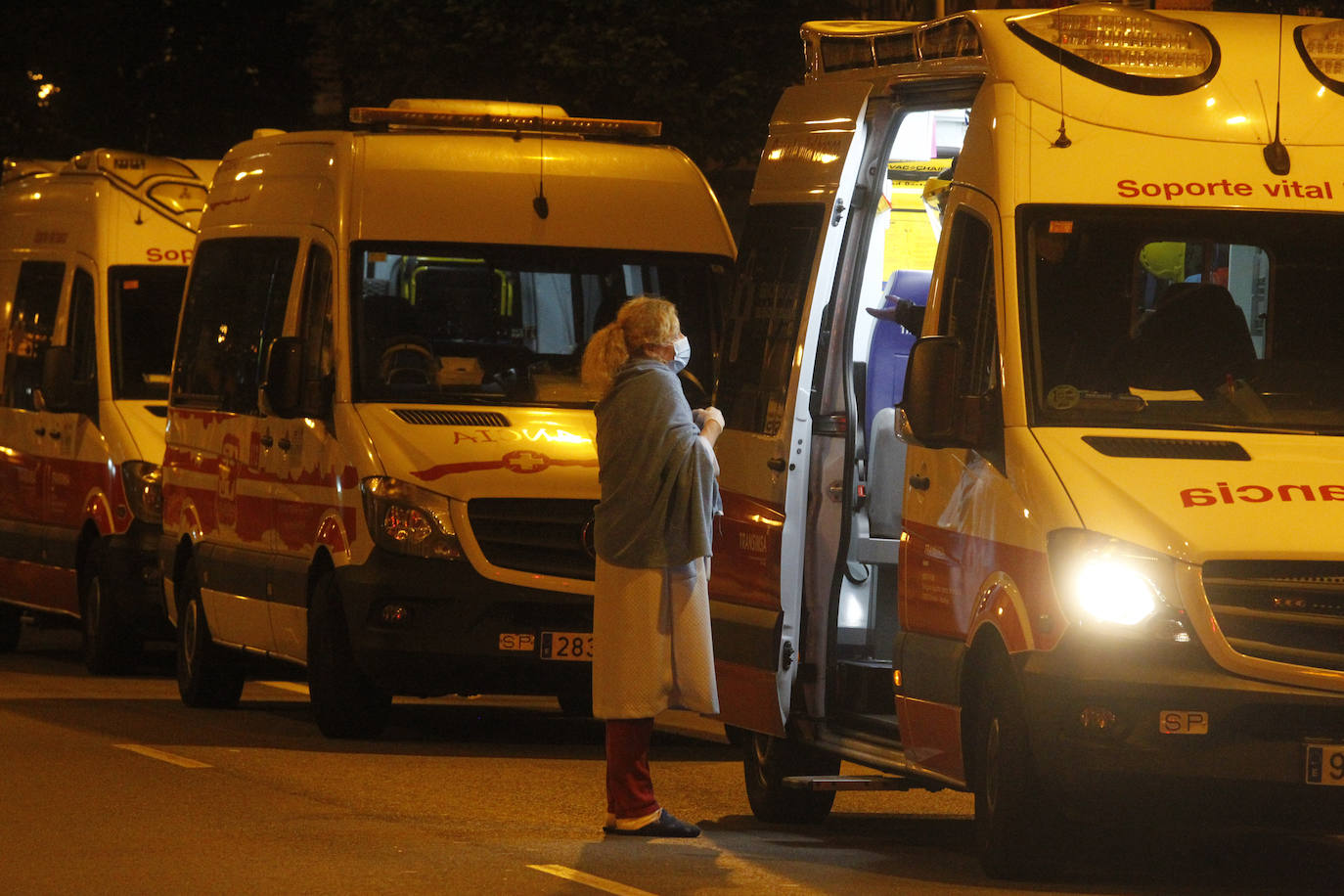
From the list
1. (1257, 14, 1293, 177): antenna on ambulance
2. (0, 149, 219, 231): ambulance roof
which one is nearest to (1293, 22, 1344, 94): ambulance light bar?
(1257, 14, 1293, 177): antenna on ambulance

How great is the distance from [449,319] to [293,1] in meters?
22.6

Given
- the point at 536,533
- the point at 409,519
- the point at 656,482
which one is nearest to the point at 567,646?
the point at 536,533

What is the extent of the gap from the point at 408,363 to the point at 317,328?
568 millimetres

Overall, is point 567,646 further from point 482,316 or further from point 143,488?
point 143,488

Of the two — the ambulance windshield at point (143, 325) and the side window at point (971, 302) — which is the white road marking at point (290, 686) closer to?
the ambulance windshield at point (143, 325)

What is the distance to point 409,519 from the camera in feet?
39.5

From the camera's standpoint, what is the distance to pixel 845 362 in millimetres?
9688

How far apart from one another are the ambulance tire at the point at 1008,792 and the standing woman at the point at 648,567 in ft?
4.50

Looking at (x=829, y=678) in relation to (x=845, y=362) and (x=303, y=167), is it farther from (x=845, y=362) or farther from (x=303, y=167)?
(x=303, y=167)

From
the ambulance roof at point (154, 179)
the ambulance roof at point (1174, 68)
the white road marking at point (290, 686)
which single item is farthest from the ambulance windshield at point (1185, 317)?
the ambulance roof at point (154, 179)

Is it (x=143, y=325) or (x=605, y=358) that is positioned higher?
(x=605, y=358)

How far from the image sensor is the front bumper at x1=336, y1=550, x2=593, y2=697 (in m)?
12.0

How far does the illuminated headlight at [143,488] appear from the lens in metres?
16.0

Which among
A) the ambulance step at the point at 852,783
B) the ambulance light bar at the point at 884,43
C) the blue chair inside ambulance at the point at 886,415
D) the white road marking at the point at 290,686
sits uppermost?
the ambulance light bar at the point at 884,43
